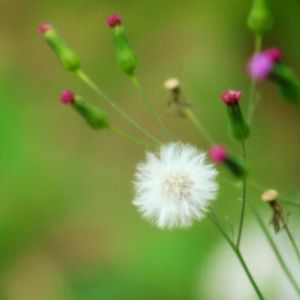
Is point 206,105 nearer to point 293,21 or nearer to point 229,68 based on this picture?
point 229,68

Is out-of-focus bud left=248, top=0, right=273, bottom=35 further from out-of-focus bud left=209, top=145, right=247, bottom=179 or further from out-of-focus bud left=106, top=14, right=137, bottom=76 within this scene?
out-of-focus bud left=209, top=145, right=247, bottom=179

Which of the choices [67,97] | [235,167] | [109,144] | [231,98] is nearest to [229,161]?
[235,167]

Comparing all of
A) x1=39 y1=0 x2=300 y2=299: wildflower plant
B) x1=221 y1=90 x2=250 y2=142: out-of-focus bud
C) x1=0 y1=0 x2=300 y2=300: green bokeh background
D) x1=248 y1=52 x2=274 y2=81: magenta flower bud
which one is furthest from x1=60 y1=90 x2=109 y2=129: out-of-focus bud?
x1=0 y1=0 x2=300 y2=300: green bokeh background

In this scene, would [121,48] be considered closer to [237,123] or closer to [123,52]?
[123,52]

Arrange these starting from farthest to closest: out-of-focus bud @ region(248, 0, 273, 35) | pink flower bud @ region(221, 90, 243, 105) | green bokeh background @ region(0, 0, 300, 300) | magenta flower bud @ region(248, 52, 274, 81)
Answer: green bokeh background @ region(0, 0, 300, 300) → out-of-focus bud @ region(248, 0, 273, 35) → pink flower bud @ region(221, 90, 243, 105) → magenta flower bud @ region(248, 52, 274, 81)

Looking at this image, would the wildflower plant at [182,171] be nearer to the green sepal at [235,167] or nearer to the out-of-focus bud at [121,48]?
the out-of-focus bud at [121,48]

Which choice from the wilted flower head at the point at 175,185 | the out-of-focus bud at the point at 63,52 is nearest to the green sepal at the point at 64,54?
the out-of-focus bud at the point at 63,52
